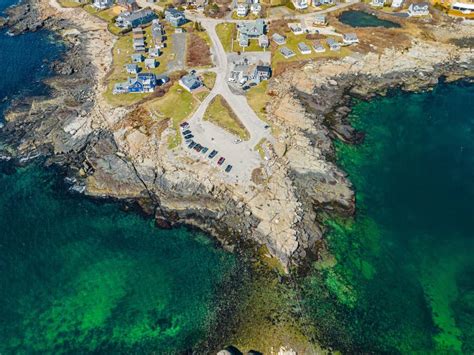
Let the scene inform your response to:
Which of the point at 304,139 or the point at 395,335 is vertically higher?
the point at 304,139

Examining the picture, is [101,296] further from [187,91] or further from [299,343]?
[187,91]

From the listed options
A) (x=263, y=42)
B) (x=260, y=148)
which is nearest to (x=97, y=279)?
(x=260, y=148)

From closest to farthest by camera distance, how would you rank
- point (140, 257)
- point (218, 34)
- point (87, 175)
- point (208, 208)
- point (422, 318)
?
point (422, 318)
point (140, 257)
point (208, 208)
point (87, 175)
point (218, 34)

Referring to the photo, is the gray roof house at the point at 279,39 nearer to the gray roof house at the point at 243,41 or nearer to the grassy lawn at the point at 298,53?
the grassy lawn at the point at 298,53

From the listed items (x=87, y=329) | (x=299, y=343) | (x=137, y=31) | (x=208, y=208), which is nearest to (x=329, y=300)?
(x=299, y=343)

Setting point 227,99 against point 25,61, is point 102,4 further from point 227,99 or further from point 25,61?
point 227,99

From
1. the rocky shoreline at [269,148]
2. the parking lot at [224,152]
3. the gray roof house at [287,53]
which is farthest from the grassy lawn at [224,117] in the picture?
the gray roof house at [287,53]

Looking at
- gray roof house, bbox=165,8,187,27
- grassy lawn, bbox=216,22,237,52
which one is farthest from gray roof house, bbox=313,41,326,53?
gray roof house, bbox=165,8,187,27
